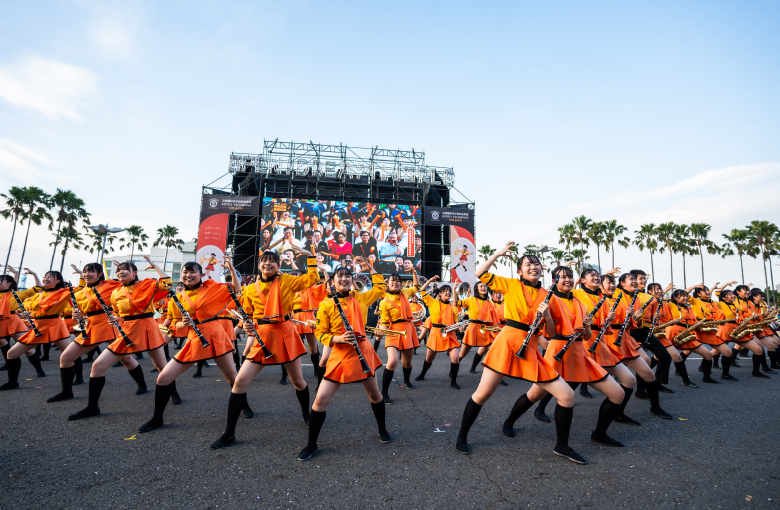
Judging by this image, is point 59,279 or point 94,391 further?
point 59,279

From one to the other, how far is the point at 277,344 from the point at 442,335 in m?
4.77

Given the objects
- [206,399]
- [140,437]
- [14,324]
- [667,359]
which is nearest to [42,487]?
[140,437]

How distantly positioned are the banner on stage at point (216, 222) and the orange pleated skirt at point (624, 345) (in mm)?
30657

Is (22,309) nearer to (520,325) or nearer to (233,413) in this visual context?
(233,413)

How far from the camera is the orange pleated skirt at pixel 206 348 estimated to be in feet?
16.1

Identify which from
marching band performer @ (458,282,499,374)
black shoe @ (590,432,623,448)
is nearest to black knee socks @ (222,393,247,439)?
black shoe @ (590,432,623,448)

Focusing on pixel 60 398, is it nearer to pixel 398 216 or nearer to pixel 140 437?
pixel 140 437

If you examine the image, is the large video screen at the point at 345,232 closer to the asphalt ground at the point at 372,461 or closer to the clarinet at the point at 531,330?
the asphalt ground at the point at 372,461

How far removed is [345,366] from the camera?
439 centimetres

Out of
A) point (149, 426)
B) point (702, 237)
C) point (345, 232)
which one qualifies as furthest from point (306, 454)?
point (702, 237)

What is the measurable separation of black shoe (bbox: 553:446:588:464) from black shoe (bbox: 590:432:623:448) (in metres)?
0.74

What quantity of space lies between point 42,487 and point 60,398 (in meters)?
3.77

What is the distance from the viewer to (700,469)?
3.99 m

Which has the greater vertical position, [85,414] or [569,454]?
[569,454]
